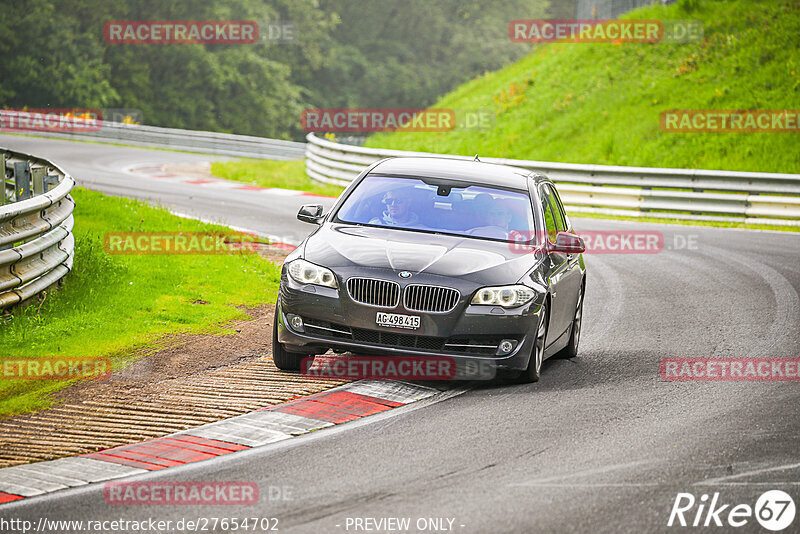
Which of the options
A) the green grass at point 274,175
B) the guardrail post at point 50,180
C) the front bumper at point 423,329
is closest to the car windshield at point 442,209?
the front bumper at point 423,329

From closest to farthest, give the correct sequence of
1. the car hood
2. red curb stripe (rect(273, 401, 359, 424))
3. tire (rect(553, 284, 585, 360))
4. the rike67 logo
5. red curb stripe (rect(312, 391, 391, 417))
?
the rike67 logo
red curb stripe (rect(273, 401, 359, 424))
red curb stripe (rect(312, 391, 391, 417))
the car hood
tire (rect(553, 284, 585, 360))

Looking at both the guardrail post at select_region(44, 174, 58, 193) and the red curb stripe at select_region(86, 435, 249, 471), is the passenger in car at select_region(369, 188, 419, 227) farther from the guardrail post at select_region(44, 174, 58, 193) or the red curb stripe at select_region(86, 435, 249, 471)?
the guardrail post at select_region(44, 174, 58, 193)

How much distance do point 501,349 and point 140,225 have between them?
8.68m

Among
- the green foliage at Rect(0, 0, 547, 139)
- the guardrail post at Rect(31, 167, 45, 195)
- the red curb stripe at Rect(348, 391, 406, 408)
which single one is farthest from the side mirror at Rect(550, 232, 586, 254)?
the green foliage at Rect(0, 0, 547, 139)

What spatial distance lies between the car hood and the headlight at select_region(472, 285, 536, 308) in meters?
0.07

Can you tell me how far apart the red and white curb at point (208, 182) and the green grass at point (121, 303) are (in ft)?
30.7

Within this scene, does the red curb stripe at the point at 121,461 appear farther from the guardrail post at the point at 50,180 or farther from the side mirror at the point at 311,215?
the guardrail post at the point at 50,180

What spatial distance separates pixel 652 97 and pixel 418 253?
23.3 meters

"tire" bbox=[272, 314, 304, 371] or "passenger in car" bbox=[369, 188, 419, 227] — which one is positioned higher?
"passenger in car" bbox=[369, 188, 419, 227]

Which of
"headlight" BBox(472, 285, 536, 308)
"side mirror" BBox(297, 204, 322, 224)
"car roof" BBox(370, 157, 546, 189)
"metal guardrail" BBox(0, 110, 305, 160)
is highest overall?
"car roof" BBox(370, 157, 546, 189)

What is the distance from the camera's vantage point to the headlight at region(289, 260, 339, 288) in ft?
27.5

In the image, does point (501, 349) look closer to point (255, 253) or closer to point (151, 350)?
point (151, 350)

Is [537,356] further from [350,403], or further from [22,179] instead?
[22,179]

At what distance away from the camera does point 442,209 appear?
945cm
